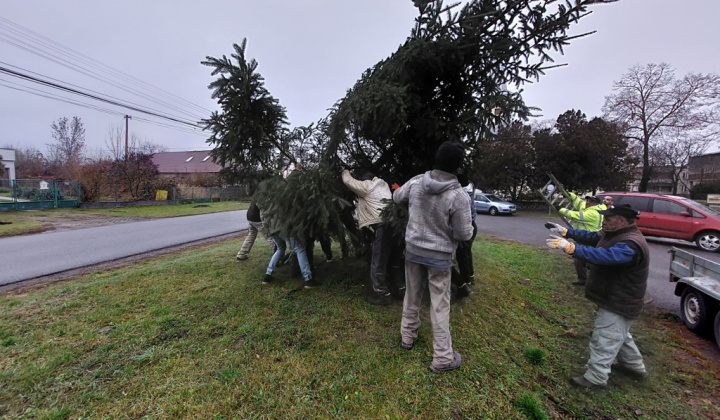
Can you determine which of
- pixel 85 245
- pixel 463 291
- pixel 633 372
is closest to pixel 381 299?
pixel 463 291

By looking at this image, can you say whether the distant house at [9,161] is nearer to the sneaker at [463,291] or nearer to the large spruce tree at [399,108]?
the large spruce tree at [399,108]

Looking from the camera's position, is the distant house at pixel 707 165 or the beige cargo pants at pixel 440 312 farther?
the distant house at pixel 707 165

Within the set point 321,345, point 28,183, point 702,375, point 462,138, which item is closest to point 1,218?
point 28,183

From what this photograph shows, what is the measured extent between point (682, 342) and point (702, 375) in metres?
0.79

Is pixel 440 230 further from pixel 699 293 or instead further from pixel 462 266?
pixel 699 293

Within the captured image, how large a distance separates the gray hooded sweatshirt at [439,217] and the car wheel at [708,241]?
11659mm

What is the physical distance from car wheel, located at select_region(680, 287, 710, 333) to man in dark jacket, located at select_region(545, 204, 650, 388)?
1872 mm

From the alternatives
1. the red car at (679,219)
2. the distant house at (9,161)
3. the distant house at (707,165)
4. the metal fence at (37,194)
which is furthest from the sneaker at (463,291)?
the distant house at (9,161)

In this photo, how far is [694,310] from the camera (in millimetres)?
4047

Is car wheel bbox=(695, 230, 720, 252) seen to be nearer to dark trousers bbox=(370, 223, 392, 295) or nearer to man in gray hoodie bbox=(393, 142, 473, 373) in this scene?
dark trousers bbox=(370, 223, 392, 295)

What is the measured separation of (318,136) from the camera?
15.3ft

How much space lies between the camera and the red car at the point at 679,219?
374 inches

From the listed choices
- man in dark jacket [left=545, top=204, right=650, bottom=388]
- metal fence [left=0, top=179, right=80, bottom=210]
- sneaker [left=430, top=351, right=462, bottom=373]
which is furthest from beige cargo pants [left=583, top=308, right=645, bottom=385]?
metal fence [left=0, top=179, right=80, bottom=210]

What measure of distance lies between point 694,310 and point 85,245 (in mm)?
12568
